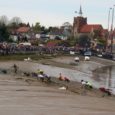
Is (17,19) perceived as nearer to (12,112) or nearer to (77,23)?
(77,23)

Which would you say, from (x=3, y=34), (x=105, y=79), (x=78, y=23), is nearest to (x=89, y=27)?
(x=78, y=23)

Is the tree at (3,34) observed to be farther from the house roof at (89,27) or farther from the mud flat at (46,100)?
the house roof at (89,27)

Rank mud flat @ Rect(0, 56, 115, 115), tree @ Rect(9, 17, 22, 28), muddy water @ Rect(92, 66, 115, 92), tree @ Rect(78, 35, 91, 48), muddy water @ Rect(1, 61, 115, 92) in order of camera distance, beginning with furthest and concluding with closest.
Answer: tree @ Rect(9, 17, 22, 28) → tree @ Rect(78, 35, 91, 48) → muddy water @ Rect(1, 61, 115, 92) → muddy water @ Rect(92, 66, 115, 92) → mud flat @ Rect(0, 56, 115, 115)

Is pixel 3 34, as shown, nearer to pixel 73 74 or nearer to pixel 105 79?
pixel 73 74

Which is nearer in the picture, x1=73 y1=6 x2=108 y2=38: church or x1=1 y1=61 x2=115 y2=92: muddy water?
x1=1 y1=61 x2=115 y2=92: muddy water

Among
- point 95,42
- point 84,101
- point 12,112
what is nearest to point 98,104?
point 84,101

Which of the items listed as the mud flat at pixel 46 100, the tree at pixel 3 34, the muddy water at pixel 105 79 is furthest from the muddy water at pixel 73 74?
the tree at pixel 3 34

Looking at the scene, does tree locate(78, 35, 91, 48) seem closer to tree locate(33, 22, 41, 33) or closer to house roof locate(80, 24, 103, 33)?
tree locate(33, 22, 41, 33)

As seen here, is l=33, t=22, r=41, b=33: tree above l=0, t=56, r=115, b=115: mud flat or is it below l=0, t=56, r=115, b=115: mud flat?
above

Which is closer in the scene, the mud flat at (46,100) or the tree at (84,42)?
the mud flat at (46,100)

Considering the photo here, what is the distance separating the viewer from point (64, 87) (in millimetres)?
31391

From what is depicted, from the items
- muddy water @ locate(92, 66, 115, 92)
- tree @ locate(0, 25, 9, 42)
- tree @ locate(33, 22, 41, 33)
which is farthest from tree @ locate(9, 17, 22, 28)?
muddy water @ locate(92, 66, 115, 92)

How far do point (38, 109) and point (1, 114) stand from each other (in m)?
2.52

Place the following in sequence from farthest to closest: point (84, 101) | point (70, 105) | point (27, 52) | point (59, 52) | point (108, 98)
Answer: point (59, 52)
point (27, 52)
point (108, 98)
point (84, 101)
point (70, 105)
